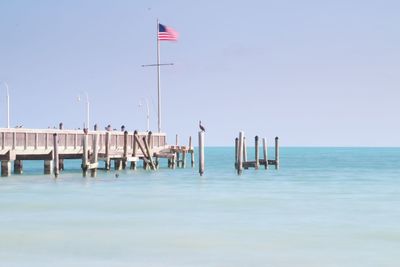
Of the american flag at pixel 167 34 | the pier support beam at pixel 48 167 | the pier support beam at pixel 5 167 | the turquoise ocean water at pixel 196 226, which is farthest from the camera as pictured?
the american flag at pixel 167 34

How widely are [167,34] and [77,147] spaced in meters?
12.0

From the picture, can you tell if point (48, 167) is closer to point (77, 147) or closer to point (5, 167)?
point (77, 147)

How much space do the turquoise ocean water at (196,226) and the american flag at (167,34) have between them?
64.0 feet

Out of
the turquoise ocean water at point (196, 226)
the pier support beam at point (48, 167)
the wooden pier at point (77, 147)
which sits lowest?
the turquoise ocean water at point (196, 226)

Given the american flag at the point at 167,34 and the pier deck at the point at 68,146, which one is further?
the american flag at the point at 167,34

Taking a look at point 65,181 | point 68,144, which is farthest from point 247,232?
point 68,144

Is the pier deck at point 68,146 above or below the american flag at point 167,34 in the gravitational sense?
below

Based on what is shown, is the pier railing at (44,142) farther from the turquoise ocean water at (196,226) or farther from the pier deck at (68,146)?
the turquoise ocean water at (196,226)

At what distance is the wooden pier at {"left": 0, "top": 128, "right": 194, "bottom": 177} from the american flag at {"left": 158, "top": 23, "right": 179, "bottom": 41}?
7944mm

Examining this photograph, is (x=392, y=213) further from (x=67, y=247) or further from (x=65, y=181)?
(x=65, y=181)

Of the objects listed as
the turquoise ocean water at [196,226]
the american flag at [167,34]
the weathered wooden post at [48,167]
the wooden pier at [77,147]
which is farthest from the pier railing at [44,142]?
the american flag at [167,34]

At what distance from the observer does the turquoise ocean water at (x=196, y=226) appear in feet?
80.0

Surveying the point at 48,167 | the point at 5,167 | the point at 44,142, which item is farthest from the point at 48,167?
the point at 5,167

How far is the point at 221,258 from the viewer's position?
2409cm
